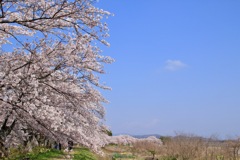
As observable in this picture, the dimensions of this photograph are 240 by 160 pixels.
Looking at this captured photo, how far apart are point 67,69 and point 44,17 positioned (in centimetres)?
186

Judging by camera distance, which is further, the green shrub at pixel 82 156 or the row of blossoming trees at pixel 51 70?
the green shrub at pixel 82 156

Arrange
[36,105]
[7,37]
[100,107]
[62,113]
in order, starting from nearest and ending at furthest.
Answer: [36,105] → [62,113] → [7,37] → [100,107]

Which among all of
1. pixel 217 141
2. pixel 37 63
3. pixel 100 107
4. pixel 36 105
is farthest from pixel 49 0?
pixel 217 141

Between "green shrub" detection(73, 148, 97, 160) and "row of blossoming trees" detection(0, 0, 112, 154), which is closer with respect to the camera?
"row of blossoming trees" detection(0, 0, 112, 154)

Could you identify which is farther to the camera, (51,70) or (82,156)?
(82,156)

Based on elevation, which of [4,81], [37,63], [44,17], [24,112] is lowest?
[24,112]

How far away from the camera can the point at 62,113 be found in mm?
8734

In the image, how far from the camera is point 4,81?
24.2 ft

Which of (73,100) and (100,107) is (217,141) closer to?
(100,107)

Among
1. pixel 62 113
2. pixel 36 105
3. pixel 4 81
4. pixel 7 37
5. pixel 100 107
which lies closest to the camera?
pixel 4 81

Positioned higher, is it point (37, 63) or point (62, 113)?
point (37, 63)

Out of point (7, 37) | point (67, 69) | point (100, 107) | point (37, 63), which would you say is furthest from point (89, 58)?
point (100, 107)

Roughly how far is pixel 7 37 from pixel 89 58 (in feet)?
8.28

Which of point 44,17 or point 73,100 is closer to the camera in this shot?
point 44,17
